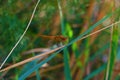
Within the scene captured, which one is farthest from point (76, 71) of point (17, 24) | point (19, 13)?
point (17, 24)

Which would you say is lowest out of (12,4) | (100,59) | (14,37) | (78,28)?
(100,59)

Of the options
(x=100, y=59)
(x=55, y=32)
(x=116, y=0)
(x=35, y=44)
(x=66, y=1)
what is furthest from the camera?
(x=100, y=59)

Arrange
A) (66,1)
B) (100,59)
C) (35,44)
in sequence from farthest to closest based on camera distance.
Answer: (100,59) < (35,44) < (66,1)

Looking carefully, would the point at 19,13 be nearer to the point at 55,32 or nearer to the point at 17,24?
the point at 17,24

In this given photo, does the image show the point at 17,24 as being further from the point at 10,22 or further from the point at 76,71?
the point at 76,71

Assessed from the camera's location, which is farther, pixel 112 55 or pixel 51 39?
pixel 51 39

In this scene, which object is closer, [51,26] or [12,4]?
[12,4]

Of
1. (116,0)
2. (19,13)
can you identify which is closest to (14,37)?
(19,13)

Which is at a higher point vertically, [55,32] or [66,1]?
[66,1]
